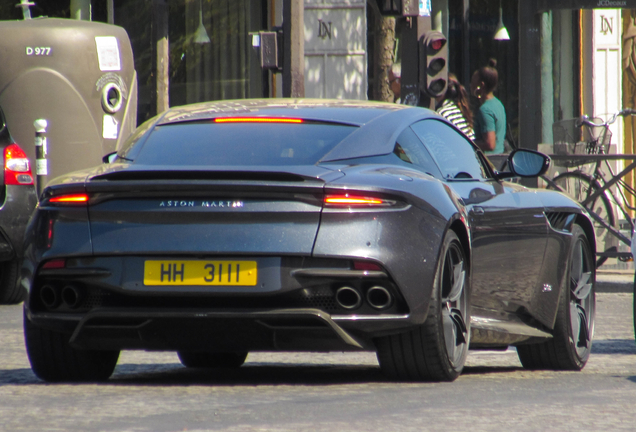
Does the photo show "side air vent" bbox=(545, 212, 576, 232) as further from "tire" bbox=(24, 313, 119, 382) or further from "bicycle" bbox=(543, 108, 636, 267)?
"bicycle" bbox=(543, 108, 636, 267)

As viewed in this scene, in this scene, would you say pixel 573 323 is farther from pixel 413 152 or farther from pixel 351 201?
pixel 351 201

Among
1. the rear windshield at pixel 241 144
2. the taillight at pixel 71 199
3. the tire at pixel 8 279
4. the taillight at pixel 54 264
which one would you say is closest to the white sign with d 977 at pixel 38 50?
the tire at pixel 8 279

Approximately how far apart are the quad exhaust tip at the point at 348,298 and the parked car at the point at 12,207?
5.80 metres

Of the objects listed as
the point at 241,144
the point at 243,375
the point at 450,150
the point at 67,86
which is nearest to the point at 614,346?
the point at 450,150

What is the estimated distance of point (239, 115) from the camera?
627cm

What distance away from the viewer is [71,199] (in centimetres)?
567

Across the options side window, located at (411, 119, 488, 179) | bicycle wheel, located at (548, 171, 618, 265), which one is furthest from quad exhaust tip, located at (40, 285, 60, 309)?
bicycle wheel, located at (548, 171, 618, 265)

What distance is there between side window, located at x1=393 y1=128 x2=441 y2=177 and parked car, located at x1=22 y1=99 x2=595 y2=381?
0.04 feet

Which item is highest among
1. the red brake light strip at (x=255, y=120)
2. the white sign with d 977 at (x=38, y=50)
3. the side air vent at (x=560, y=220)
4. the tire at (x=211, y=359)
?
the white sign with d 977 at (x=38, y=50)

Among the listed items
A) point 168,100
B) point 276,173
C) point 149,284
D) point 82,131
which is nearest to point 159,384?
point 149,284

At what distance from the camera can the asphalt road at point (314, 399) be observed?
4742 mm

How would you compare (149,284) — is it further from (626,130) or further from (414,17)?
(626,130)

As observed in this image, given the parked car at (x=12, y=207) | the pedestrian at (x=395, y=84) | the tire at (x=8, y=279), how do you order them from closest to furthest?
the parked car at (x=12, y=207) < the tire at (x=8, y=279) < the pedestrian at (x=395, y=84)

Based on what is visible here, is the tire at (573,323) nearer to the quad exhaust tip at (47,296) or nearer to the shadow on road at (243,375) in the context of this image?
the shadow on road at (243,375)
